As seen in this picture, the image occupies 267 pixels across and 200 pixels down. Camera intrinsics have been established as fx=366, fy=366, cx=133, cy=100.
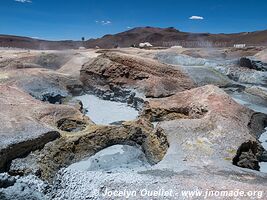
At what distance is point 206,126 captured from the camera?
27.1 feet

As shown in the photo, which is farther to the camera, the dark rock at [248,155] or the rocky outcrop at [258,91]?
the rocky outcrop at [258,91]

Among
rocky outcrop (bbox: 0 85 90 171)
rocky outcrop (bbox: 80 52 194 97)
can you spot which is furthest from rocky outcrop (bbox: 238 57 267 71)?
rocky outcrop (bbox: 0 85 90 171)

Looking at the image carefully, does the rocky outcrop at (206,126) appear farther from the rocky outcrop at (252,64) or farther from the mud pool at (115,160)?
the rocky outcrop at (252,64)

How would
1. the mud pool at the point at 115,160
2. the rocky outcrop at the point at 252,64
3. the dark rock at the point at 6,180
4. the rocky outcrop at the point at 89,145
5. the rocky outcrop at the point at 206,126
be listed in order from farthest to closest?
the rocky outcrop at the point at 252,64 < the mud pool at the point at 115,160 < the rocky outcrop at the point at 89,145 < the rocky outcrop at the point at 206,126 < the dark rock at the point at 6,180

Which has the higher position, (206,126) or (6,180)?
(206,126)

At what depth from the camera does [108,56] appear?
15.6 metres

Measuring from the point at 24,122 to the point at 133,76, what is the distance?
7.13 metres

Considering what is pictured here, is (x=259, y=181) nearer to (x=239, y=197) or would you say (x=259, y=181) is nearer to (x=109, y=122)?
(x=239, y=197)

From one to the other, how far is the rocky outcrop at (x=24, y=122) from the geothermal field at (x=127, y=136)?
0.8 inches

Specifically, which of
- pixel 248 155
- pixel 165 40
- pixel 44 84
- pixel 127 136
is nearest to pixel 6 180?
pixel 127 136

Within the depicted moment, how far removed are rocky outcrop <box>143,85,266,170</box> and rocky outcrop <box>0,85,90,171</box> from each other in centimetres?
255

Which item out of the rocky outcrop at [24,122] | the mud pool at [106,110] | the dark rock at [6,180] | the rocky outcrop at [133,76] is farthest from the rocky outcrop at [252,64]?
the dark rock at [6,180]

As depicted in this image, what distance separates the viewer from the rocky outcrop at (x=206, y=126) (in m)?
7.12

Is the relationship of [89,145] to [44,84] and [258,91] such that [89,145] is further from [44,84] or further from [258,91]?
[258,91]
